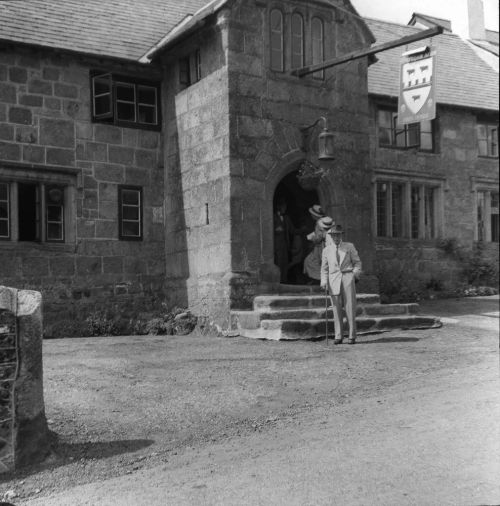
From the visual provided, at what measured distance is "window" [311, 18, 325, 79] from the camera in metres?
15.3

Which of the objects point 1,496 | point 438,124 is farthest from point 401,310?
point 1,496

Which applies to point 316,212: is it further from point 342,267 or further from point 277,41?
point 277,41

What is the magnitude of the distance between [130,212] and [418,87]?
6.26 m

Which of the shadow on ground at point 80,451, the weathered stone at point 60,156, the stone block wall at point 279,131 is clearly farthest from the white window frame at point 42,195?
the shadow on ground at point 80,451

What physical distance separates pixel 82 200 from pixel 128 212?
1.01 m

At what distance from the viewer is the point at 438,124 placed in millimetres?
20469

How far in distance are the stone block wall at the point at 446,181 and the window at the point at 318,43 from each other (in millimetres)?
4249

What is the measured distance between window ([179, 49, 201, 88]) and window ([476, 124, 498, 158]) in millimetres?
9324

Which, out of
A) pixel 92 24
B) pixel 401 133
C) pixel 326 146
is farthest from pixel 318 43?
pixel 401 133

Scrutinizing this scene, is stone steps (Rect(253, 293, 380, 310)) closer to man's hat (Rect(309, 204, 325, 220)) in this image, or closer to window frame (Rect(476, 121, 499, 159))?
man's hat (Rect(309, 204, 325, 220))

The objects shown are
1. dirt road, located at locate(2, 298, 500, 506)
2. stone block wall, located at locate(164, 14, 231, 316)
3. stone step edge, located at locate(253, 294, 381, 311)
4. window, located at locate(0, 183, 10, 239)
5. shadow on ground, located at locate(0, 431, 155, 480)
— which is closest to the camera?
dirt road, located at locate(2, 298, 500, 506)

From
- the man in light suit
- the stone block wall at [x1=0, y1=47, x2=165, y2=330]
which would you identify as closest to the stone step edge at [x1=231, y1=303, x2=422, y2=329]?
the man in light suit

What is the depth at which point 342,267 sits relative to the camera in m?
12.0

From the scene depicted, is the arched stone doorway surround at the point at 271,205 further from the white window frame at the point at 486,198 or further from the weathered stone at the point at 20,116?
the white window frame at the point at 486,198
